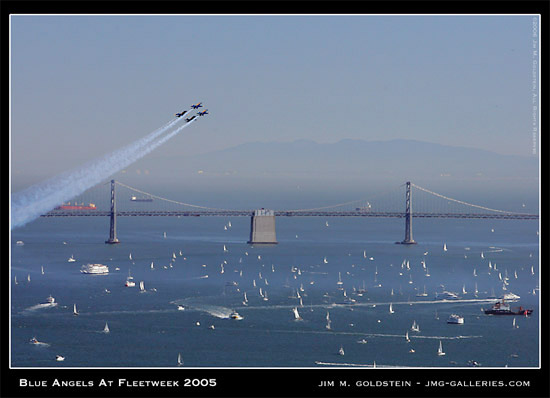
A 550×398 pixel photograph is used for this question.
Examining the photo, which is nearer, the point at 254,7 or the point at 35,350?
the point at 254,7

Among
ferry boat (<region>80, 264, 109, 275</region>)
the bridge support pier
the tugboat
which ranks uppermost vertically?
the bridge support pier

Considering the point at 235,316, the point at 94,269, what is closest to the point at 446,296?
the point at 235,316

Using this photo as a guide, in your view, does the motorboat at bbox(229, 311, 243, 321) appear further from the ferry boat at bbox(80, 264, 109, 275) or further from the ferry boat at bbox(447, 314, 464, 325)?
the ferry boat at bbox(80, 264, 109, 275)

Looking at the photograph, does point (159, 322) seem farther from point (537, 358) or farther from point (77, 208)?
point (77, 208)

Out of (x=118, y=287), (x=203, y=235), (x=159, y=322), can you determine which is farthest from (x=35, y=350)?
(x=203, y=235)

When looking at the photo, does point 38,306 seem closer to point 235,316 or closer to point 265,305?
point 235,316

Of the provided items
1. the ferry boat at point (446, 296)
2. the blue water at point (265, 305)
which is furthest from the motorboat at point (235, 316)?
the ferry boat at point (446, 296)

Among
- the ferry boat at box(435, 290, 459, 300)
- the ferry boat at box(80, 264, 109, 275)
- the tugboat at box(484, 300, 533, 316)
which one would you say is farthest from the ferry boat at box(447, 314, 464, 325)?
the ferry boat at box(80, 264, 109, 275)
